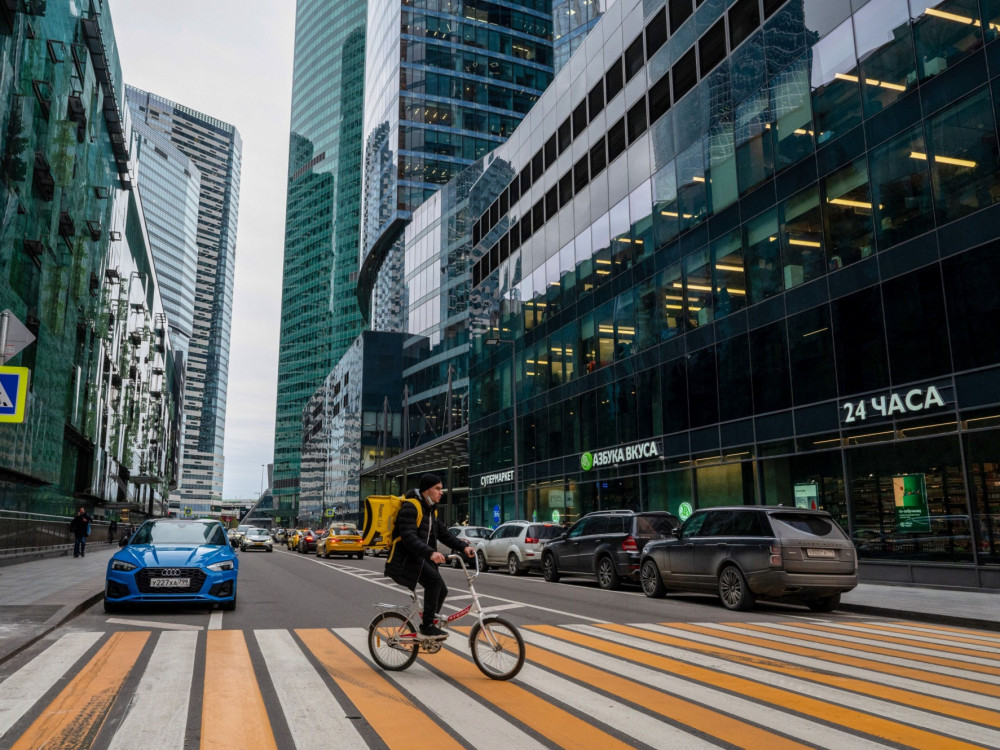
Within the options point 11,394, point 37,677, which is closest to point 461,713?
point 37,677

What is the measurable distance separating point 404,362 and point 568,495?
2257 inches

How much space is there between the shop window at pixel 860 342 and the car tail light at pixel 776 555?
24.8 feet

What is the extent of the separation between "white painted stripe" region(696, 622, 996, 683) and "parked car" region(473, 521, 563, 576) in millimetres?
12137

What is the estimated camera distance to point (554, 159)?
40094 millimetres

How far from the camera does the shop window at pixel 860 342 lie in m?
18.8

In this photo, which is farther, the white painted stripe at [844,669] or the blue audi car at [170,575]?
the blue audi car at [170,575]

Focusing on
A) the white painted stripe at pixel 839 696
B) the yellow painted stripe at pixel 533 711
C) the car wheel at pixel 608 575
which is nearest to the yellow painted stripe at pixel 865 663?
the white painted stripe at pixel 839 696

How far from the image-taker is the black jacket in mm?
6934

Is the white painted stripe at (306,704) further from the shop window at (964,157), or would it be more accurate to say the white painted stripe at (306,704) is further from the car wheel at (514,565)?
the shop window at (964,157)

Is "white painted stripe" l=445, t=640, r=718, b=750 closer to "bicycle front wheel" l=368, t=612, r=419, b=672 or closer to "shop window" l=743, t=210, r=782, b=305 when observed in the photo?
"bicycle front wheel" l=368, t=612, r=419, b=672

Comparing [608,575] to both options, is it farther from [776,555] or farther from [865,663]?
[865,663]

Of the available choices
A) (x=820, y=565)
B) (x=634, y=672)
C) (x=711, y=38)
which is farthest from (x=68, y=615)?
(x=711, y=38)

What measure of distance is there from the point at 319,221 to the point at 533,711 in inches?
7357

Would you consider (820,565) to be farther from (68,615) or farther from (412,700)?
(68,615)
